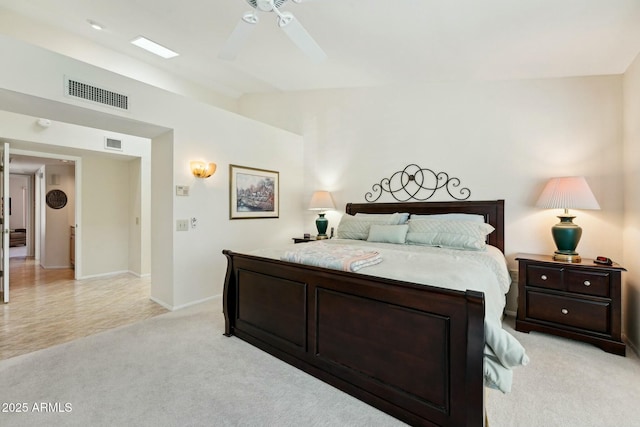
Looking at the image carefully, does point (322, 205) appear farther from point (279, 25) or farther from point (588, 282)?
point (588, 282)

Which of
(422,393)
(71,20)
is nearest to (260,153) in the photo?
(71,20)

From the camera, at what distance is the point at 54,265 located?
607 centimetres

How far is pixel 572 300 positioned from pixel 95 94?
16.0ft

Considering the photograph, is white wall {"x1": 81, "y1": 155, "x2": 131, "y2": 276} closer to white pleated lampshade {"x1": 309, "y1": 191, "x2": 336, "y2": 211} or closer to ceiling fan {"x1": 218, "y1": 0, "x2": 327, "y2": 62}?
white pleated lampshade {"x1": 309, "y1": 191, "x2": 336, "y2": 211}

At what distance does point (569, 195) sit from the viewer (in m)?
2.82

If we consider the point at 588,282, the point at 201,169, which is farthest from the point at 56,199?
the point at 588,282

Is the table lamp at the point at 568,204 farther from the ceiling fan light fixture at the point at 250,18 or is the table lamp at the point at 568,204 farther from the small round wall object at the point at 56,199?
the small round wall object at the point at 56,199

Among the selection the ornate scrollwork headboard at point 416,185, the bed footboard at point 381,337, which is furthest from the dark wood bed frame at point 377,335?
the ornate scrollwork headboard at point 416,185

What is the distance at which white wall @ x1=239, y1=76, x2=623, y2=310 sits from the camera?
9.91 ft

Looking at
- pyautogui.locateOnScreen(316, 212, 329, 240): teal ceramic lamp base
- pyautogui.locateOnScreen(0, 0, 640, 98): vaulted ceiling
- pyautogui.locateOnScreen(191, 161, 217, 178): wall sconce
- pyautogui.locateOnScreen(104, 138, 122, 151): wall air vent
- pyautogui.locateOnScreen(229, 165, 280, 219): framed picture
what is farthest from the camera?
pyautogui.locateOnScreen(104, 138, 122, 151): wall air vent

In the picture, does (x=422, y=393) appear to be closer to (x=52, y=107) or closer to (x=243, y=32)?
(x=243, y=32)

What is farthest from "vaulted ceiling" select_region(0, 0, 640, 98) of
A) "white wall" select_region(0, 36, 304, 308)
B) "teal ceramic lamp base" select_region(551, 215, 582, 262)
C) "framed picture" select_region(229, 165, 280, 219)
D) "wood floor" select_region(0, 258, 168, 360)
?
"wood floor" select_region(0, 258, 168, 360)

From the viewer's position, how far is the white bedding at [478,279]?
1.44 m

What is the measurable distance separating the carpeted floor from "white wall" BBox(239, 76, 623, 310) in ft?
4.55
